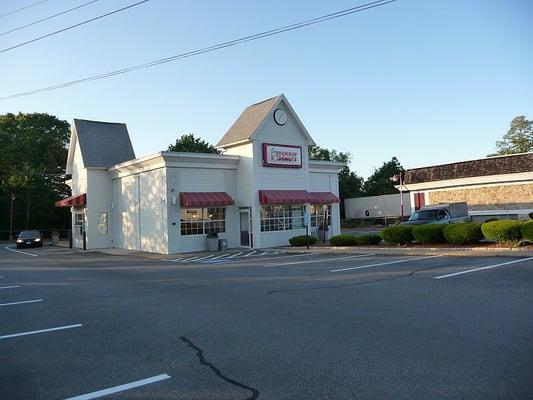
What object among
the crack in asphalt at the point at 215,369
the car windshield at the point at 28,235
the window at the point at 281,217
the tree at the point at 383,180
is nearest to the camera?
the crack in asphalt at the point at 215,369

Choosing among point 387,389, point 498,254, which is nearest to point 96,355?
point 387,389

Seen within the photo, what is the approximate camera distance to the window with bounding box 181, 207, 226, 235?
27219 mm

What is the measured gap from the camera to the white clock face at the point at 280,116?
29.2 metres

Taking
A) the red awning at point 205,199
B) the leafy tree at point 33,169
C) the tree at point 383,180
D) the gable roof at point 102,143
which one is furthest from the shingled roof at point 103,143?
the tree at point 383,180

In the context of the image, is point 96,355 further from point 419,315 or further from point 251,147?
point 251,147

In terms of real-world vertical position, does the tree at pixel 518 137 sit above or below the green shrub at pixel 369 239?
above

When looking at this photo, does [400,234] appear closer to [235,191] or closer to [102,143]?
[235,191]

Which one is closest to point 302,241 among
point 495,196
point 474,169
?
point 495,196

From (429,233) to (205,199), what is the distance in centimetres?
1239

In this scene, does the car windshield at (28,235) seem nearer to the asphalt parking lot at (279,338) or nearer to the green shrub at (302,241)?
the green shrub at (302,241)

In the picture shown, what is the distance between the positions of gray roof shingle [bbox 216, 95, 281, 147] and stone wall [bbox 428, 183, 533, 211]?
18.9m

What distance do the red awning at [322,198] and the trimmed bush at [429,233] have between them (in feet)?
35.0

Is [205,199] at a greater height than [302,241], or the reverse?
[205,199]

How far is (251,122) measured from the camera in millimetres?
29219
